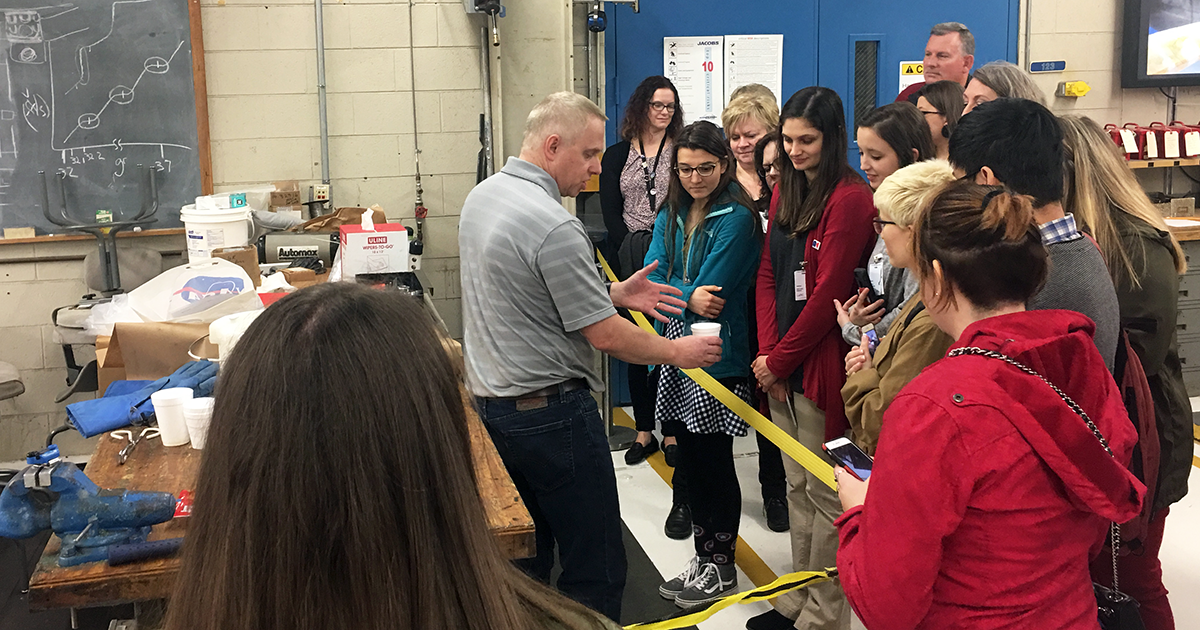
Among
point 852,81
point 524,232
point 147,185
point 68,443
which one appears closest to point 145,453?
point 524,232

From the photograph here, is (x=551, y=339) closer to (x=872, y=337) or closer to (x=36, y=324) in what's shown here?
(x=872, y=337)

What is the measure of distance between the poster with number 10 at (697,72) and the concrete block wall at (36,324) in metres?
2.84

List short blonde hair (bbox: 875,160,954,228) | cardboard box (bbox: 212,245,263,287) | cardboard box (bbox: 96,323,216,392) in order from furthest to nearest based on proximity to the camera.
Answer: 1. cardboard box (bbox: 212,245,263,287)
2. cardboard box (bbox: 96,323,216,392)
3. short blonde hair (bbox: 875,160,954,228)

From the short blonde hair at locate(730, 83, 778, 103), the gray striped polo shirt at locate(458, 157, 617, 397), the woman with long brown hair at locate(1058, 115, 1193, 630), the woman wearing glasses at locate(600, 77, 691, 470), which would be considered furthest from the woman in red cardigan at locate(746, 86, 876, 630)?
the woman wearing glasses at locate(600, 77, 691, 470)

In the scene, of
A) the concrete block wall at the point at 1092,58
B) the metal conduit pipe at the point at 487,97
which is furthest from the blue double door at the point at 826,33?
the metal conduit pipe at the point at 487,97

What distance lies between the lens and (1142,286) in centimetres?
232

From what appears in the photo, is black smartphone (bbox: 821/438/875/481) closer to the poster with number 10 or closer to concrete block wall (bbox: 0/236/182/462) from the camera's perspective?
the poster with number 10

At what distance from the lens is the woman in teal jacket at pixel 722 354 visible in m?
3.09

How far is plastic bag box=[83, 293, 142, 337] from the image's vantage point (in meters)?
3.13

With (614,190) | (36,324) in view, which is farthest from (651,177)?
(36,324)

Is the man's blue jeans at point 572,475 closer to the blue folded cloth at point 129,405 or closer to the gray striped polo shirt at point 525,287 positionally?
the gray striped polo shirt at point 525,287

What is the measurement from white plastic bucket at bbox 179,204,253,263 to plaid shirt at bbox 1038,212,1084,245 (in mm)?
3134

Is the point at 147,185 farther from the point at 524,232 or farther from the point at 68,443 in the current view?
the point at 524,232

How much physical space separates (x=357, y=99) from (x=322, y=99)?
0.18m
